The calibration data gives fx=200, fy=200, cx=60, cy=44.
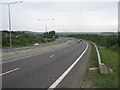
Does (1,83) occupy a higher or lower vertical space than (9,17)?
lower

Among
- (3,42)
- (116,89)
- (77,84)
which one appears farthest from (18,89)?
(3,42)

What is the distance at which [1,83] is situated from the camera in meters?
9.05

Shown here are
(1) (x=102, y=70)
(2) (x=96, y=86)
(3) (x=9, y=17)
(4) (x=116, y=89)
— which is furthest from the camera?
(3) (x=9, y=17)

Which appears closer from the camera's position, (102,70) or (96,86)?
(96,86)

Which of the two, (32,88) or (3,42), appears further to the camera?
(3,42)

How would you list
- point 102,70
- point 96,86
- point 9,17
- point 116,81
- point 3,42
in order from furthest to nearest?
point 3,42 < point 9,17 < point 102,70 < point 116,81 < point 96,86

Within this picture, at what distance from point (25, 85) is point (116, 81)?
396 centimetres

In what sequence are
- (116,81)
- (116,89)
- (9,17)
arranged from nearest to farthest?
1. (116,89)
2. (116,81)
3. (9,17)

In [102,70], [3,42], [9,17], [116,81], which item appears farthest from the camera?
[3,42]

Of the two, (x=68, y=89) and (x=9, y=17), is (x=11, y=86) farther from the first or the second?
(x=9, y=17)

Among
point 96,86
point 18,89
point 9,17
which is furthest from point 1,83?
point 9,17

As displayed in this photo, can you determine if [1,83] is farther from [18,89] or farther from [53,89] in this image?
[53,89]

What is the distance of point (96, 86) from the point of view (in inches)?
322

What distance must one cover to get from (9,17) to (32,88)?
3036cm
